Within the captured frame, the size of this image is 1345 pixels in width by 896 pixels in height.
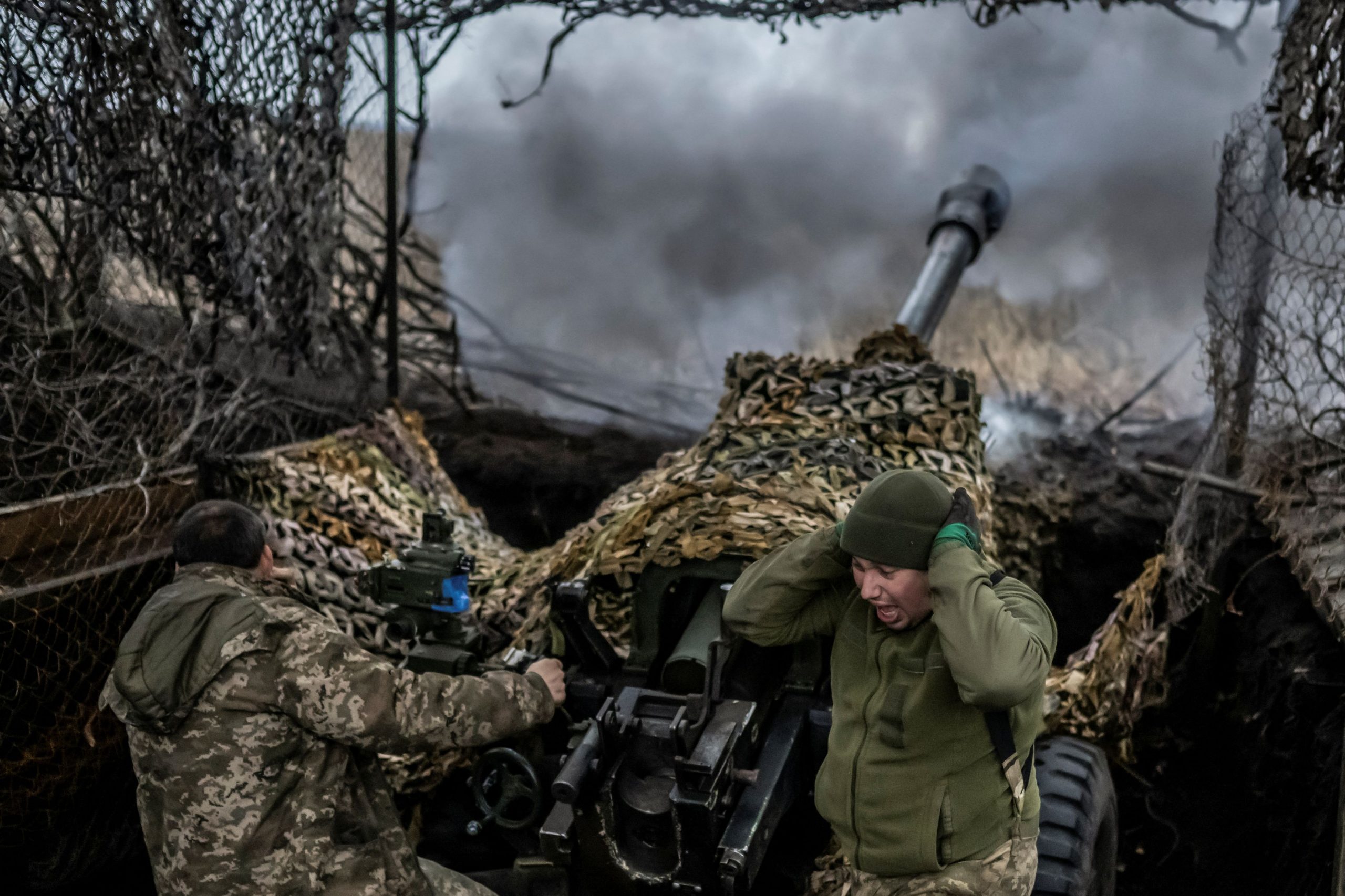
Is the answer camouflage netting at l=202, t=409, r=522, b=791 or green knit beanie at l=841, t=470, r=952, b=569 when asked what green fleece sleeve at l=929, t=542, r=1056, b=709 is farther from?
camouflage netting at l=202, t=409, r=522, b=791

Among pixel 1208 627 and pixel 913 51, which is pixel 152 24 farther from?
pixel 913 51

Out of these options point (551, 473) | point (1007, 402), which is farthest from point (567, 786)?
point (1007, 402)

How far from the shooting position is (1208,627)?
5070 millimetres

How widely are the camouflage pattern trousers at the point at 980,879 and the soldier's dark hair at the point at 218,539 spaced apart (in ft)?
5.72

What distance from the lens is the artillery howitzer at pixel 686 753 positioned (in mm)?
2770

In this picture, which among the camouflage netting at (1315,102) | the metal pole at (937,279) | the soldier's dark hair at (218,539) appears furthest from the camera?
the metal pole at (937,279)

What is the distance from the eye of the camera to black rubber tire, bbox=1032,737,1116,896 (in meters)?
3.30

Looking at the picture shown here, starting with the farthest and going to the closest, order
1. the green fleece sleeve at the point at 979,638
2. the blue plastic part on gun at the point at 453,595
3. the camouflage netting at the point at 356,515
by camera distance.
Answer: the camouflage netting at the point at 356,515 → the blue plastic part on gun at the point at 453,595 → the green fleece sleeve at the point at 979,638

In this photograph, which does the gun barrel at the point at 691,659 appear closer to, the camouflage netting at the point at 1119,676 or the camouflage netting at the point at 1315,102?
the camouflage netting at the point at 1119,676

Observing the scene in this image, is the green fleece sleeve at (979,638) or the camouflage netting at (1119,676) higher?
the green fleece sleeve at (979,638)

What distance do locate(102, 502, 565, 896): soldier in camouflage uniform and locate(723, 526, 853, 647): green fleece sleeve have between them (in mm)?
699

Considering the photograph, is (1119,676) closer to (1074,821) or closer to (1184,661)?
(1184,661)

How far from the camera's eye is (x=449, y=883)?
325cm

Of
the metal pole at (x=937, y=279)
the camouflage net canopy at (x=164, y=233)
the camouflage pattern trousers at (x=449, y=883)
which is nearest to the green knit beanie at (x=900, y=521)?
the camouflage pattern trousers at (x=449, y=883)
